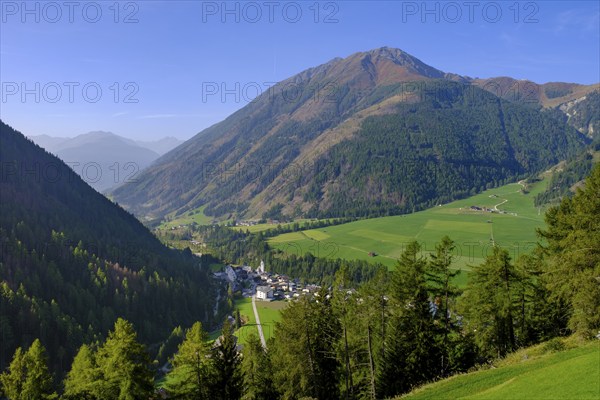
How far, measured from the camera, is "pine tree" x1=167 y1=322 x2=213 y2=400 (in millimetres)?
39812

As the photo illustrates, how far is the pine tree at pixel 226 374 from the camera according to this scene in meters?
42.4

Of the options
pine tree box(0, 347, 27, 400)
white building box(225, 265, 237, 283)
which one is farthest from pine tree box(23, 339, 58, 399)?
white building box(225, 265, 237, 283)

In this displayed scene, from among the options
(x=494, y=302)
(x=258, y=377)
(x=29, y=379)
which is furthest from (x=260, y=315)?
(x=494, y=302)

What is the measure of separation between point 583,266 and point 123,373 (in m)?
42.4

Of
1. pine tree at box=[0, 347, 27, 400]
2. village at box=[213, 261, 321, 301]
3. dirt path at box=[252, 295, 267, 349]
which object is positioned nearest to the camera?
pine tree at box=[0, 347, 27, 400]

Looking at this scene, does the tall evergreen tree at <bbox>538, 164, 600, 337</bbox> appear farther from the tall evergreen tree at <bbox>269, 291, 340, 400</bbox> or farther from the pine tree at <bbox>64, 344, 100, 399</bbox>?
the pine tree at <bbox>64, 344, 100, 399</bbox>

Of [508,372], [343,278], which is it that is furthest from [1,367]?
[508,372]

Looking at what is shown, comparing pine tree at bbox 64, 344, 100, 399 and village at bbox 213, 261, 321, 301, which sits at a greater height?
pine tree at bbox 64, 344, 100, 399

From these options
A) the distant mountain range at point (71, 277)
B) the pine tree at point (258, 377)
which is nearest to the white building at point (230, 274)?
the distant mountain range at point (71, 277)

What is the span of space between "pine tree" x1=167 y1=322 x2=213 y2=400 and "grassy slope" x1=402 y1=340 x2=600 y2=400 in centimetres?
2034

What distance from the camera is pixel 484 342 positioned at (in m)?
46.6

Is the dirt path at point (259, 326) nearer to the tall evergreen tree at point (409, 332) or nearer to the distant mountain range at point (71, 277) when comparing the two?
the distant mountain range at point (71, 277)

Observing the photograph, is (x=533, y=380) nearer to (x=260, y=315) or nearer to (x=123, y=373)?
(x=123, y=373)

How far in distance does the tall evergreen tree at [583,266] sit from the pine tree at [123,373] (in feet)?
129
